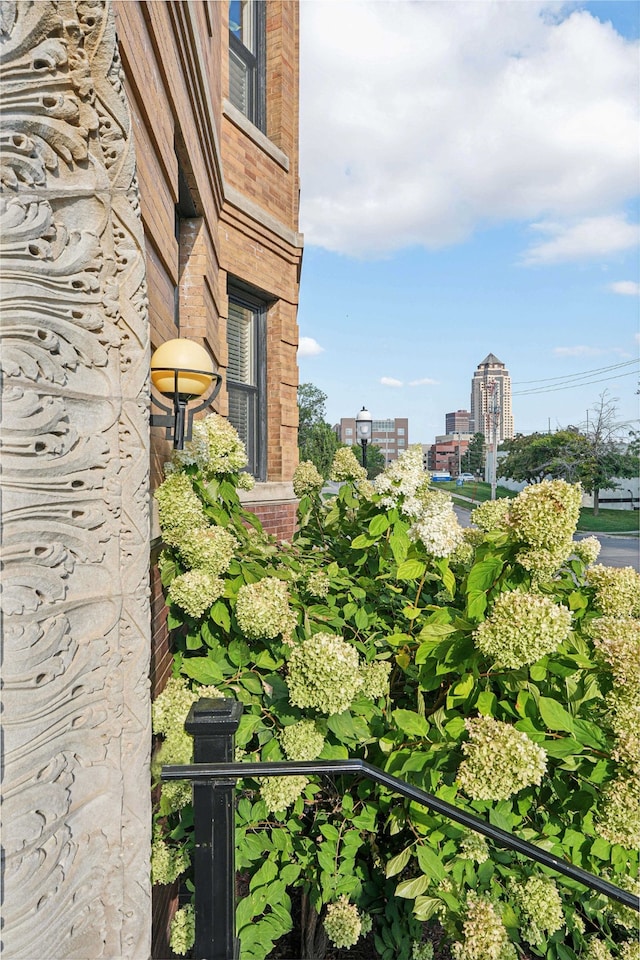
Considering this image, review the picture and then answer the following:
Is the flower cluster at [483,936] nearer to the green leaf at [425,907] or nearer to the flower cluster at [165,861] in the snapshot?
the green leaf at [425,907]

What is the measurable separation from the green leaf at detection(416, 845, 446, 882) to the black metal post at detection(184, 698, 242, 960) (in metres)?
0.77

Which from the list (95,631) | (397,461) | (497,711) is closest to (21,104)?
(95,631)

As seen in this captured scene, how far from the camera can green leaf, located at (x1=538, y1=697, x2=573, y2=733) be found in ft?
6.23

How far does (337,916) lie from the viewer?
2258 mm

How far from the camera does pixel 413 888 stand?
2.08m

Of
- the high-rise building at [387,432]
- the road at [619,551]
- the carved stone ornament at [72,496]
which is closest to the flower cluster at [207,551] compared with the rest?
the carved stone ornament at [72,496]

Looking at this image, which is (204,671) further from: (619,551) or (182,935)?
(619,551)

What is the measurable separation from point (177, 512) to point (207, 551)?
259mm

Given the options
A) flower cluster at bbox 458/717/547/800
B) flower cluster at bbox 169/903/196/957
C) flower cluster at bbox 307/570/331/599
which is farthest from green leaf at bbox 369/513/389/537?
flower cluster at bbox 169/903/196/957

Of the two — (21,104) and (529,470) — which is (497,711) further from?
(529,470)

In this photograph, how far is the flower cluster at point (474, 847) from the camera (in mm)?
2043

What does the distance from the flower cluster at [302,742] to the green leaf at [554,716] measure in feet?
2.98

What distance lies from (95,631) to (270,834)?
1714 millimetres

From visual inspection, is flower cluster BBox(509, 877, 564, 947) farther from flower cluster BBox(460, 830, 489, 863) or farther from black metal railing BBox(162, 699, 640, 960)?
black metal railing BBox(162, 699, 640, 960)
